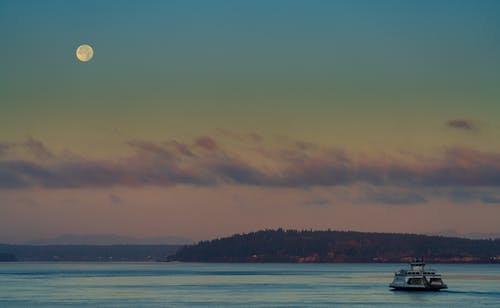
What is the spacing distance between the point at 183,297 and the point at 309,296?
74.0ft

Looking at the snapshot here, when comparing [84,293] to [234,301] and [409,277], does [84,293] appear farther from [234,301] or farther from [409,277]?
[409,277]

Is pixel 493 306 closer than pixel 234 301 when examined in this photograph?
Yes

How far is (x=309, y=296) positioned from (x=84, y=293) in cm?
Result: 4246

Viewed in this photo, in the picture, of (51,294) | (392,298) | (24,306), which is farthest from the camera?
(51,294)

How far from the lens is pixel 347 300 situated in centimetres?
15250

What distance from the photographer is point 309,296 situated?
16300cm

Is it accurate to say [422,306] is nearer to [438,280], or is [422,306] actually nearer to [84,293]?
[438,280]

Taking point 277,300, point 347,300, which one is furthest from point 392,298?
point 277,300

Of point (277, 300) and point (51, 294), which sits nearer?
point (277, 300)

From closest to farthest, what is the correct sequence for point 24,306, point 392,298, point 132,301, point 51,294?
point 24,306, point 132,301, point 392,298, point 51,294

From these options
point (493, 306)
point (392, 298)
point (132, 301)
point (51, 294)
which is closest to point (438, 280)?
point (392, 298)

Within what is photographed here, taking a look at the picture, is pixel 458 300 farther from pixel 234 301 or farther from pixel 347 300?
pixel 234 301

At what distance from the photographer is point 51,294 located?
168500 millimetres

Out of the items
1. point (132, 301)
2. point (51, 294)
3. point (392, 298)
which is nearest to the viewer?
point (132, 301)
